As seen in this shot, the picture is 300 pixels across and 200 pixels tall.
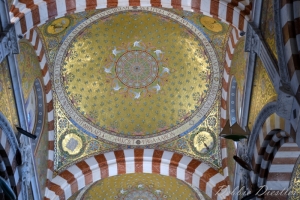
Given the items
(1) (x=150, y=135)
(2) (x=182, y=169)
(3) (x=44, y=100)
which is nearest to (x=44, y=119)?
(3) (x=44, y=100)

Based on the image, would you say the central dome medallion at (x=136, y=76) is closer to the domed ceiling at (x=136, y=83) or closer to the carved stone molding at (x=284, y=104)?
the domed ceiling at (x=136, y=83)

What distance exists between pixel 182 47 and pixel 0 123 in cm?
509

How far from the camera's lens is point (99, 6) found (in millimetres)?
8719

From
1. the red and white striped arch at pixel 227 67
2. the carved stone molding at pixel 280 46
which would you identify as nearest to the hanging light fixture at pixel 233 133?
the carved stone molding at pixel 280 46

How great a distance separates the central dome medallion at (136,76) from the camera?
10.4 m

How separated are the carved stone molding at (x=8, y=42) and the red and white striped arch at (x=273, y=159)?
442 centimetres

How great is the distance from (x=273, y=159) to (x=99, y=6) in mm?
4434

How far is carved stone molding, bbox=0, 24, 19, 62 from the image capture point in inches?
269

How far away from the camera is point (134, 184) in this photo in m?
12.8

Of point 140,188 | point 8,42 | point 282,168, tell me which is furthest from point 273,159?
point 140,188

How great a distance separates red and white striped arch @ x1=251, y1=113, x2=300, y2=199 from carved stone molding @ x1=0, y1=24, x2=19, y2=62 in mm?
A: 4419

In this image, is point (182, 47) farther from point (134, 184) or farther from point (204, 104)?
point (134, 184)

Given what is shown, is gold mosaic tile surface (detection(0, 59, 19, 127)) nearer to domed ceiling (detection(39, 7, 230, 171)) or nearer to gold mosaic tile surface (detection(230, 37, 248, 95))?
domed ceiling (detection(39, 7, 230, 171))

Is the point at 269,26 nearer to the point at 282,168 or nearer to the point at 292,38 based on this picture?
→ the point at 292,38
